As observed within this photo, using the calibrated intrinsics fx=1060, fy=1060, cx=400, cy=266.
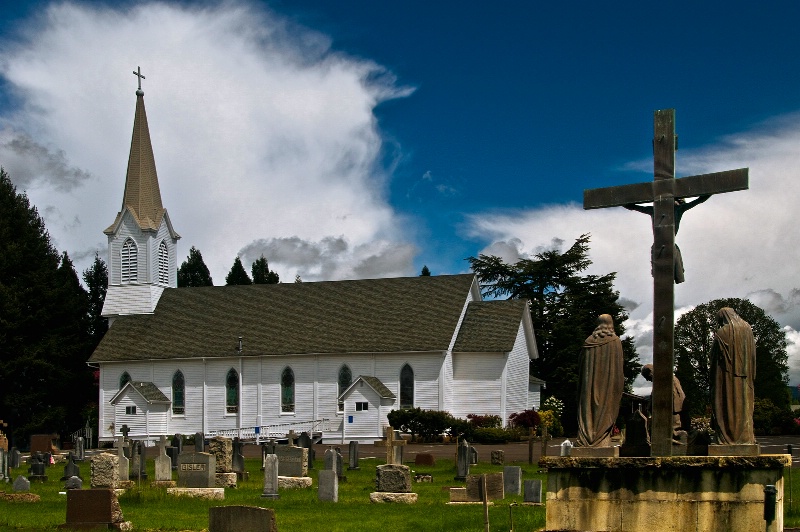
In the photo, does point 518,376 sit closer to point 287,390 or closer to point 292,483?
point 287,390

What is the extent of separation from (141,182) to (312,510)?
47.0 meters

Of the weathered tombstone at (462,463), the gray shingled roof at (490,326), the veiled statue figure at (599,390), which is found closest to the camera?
the veiled statue figure at (599,390)

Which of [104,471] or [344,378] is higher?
[344,378]

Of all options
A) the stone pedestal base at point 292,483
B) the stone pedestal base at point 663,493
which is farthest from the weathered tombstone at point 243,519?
Result: the stone pedestal base at point 292,483

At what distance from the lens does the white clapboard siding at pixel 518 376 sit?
184ft

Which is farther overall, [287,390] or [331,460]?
[287,390]

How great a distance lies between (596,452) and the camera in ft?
44.1

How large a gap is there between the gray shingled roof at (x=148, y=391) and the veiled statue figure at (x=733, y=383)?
48980 mm

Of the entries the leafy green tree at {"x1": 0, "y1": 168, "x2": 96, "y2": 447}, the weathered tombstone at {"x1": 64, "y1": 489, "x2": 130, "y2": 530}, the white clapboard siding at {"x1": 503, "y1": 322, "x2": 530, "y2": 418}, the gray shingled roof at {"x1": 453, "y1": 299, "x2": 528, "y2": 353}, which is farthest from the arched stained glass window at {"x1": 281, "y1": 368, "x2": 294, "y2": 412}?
the weathered tombstone at {"x1": 64, "y1": 489, "x2": 130, "y2": 530}

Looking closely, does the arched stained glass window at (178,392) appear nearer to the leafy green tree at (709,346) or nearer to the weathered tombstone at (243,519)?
the leafy green tree at (709,346)

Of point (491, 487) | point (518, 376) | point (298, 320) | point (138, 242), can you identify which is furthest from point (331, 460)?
point (138, 242)

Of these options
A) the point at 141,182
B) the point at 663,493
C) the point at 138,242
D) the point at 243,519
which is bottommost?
the point at 243,519

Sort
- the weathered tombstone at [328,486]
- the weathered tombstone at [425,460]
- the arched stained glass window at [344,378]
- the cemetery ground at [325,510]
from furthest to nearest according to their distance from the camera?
1. the arched stained glass window at [344,378]
2. the weathered tombstone at [425,460]
3. the weathered tombstone at [328,486]
4. the cemetery ground at [325,510]

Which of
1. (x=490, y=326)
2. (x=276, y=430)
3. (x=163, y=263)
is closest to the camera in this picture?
(x=490, y=326)
